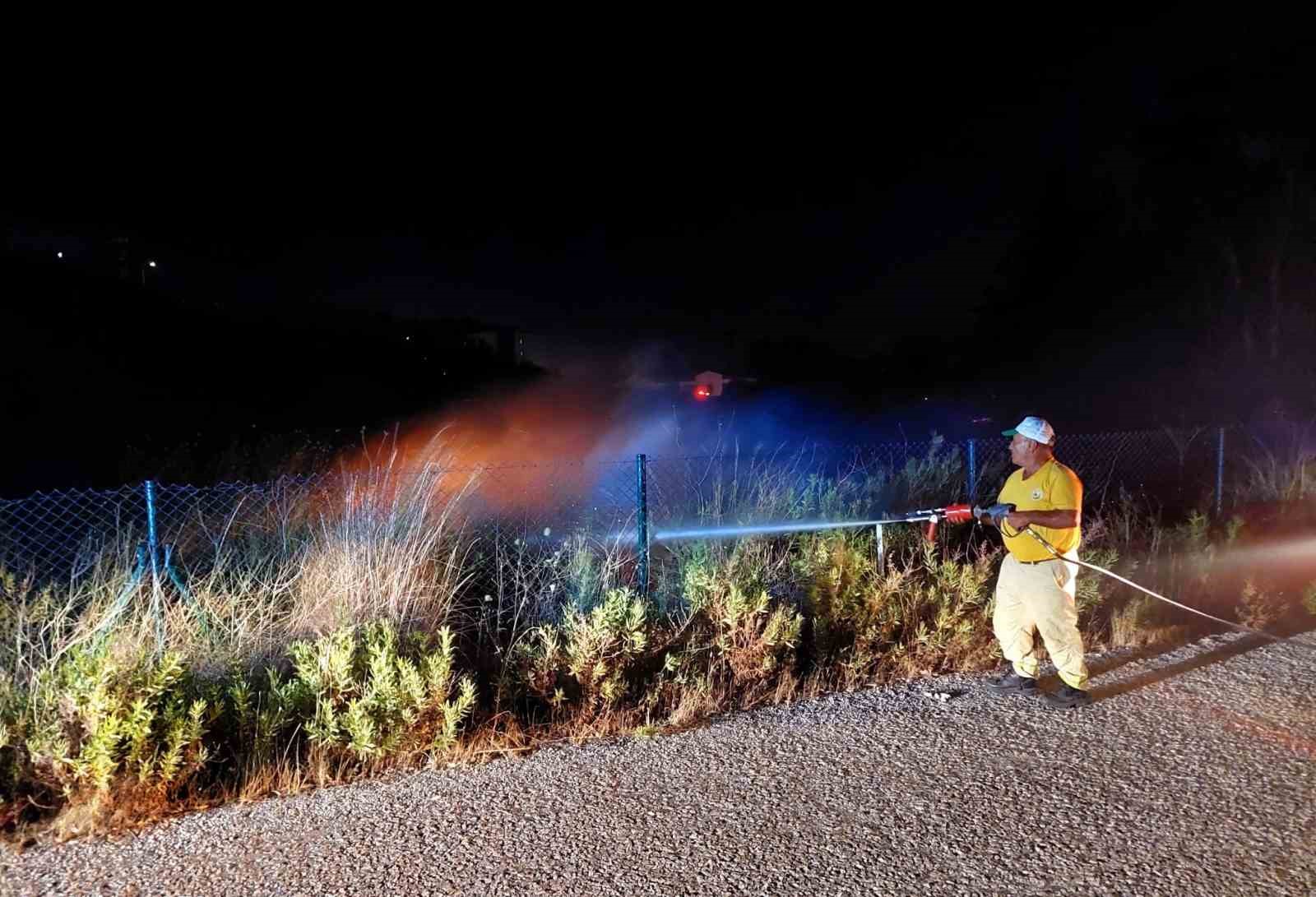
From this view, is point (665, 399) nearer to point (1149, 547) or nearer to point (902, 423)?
A: point (902, 423)

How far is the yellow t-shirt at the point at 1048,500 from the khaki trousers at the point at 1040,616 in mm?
83

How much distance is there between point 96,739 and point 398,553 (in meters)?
2.20

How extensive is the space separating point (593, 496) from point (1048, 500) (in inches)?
206

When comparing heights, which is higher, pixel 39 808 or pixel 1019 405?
pixel 1019 405

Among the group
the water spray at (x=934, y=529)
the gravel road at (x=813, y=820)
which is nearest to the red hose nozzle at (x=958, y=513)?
the water spray at (x=934, y=529)

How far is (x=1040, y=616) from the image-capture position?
16.8 feet

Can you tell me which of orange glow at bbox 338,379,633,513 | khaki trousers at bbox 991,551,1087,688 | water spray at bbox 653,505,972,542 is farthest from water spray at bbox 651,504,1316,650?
orange glow at bbox 338,379,633,513

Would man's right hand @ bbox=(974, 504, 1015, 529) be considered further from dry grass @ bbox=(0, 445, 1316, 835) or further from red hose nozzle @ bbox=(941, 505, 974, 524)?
dry grass @ bbox=(0, 445, 1316, 835)

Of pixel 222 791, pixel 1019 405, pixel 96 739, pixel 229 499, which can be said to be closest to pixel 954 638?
pixel 222 791

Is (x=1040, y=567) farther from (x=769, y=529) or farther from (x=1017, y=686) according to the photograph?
(x=769, y=529)

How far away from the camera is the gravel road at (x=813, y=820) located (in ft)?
11.1

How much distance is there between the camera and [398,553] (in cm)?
586

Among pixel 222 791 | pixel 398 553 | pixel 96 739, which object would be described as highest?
pixel 398 553

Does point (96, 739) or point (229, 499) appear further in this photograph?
point (229, 499)
